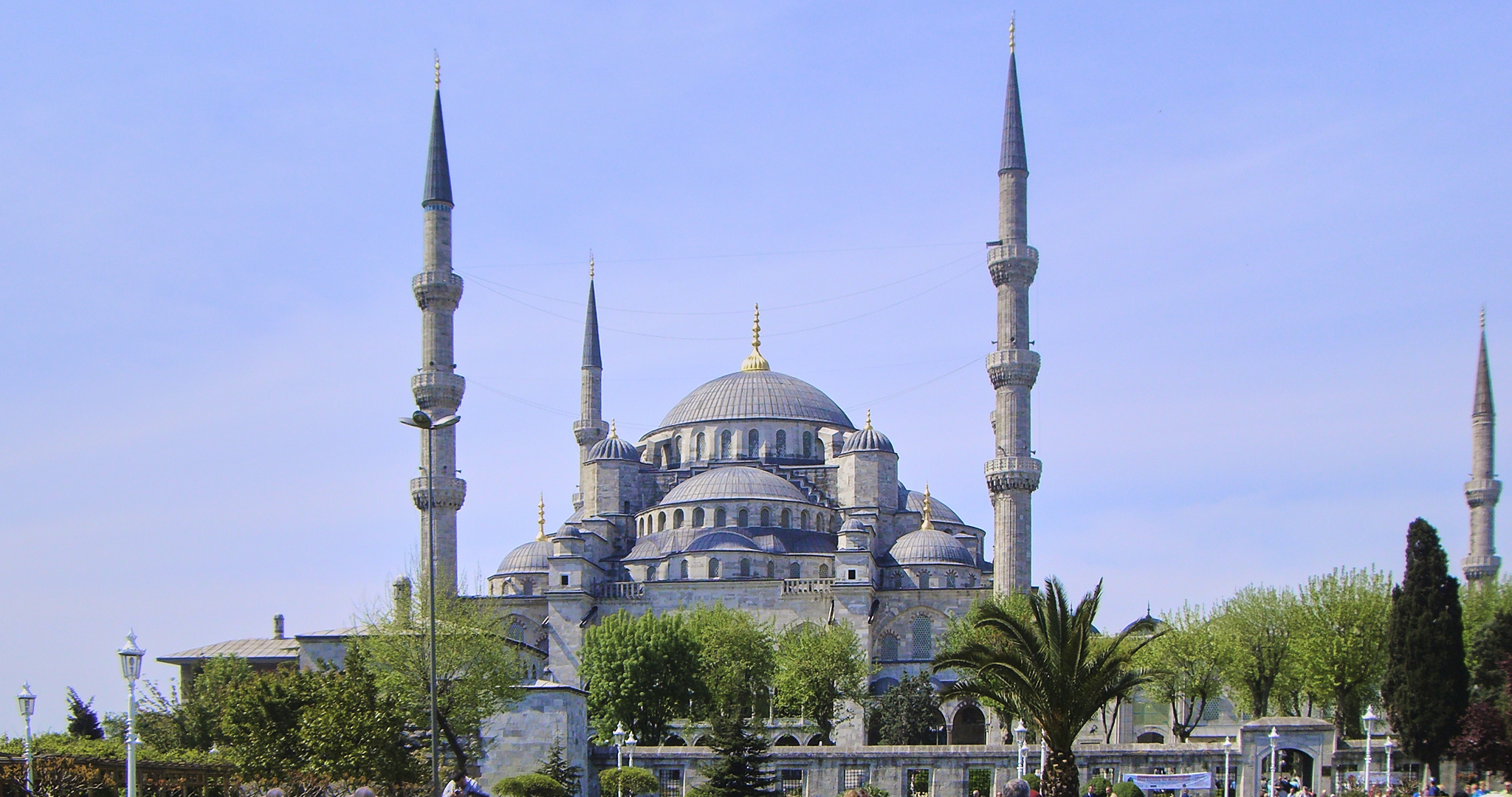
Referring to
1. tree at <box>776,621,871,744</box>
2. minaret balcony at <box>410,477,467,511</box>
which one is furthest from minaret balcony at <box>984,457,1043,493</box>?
minaret balcony at <box>410,477,467,511</box>

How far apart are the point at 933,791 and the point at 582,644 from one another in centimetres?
1979

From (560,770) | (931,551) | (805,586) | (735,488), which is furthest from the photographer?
(735,488)

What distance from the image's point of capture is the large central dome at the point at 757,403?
61.7 meters

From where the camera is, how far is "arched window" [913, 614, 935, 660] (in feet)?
166

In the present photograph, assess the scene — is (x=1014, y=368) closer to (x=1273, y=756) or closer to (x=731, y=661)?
(x=731, y=661)

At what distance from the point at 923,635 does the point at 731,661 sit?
858cm

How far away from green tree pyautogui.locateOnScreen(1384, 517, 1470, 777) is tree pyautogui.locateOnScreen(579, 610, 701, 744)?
18379 millimetres

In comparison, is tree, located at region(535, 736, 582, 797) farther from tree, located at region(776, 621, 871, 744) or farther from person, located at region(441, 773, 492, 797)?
person, located at region(441, 773, 492, 797)

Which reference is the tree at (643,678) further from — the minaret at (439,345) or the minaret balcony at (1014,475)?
the minaret balcony at (1014,475)

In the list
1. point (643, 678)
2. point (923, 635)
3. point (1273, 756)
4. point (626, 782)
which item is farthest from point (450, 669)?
point (923, 635)

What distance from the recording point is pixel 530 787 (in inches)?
1185

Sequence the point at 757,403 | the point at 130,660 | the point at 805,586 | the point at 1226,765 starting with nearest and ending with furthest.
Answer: the point at 130,660
the point at 1226,765
the point at 805,586
the point at 757,403

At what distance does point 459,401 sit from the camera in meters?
46.7

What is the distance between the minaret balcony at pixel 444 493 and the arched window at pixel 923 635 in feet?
48.8
